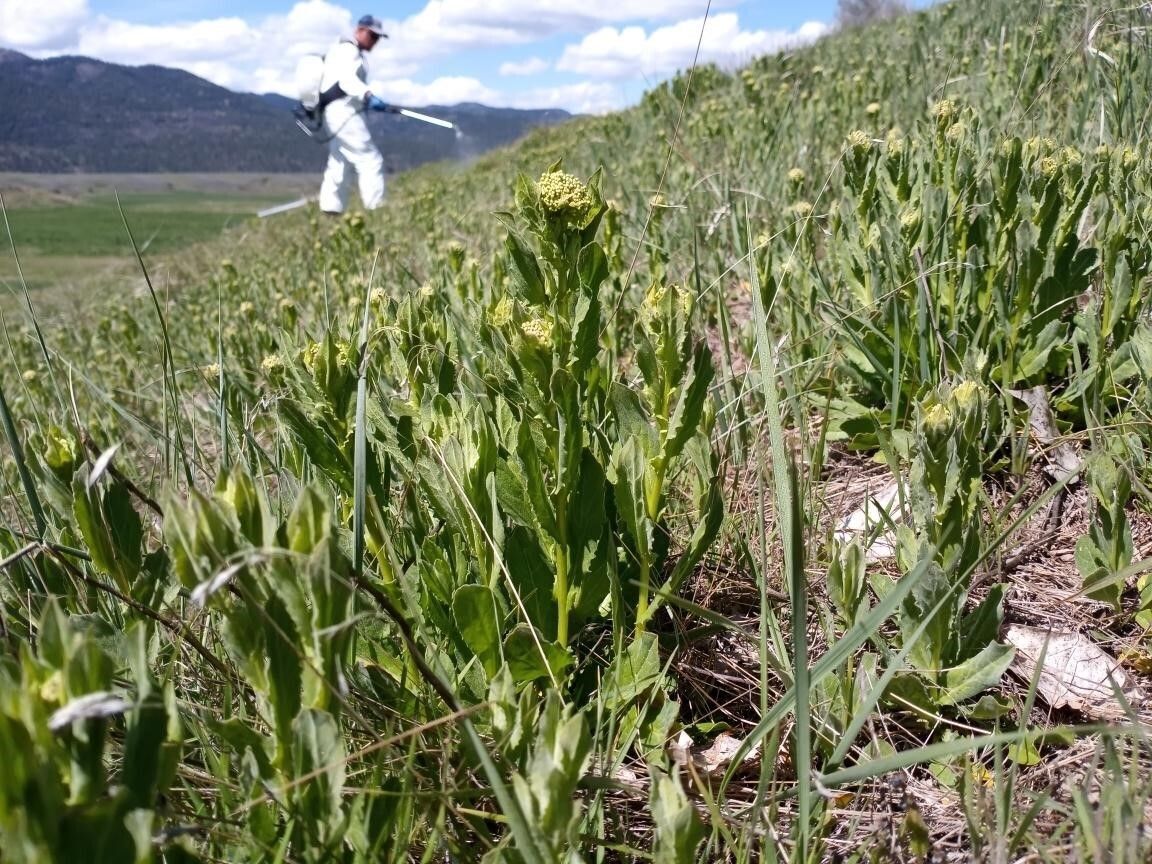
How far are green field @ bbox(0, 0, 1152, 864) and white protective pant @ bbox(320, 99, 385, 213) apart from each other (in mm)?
10996

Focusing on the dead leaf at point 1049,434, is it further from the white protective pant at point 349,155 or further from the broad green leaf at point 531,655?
the white protective pant at point 349,155

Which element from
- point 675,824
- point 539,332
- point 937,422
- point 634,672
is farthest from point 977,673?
point 539,332

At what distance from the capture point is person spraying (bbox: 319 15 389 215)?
12.8 meters

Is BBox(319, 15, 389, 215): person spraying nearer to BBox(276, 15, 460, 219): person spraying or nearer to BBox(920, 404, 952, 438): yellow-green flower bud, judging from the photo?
BBox(276, 15, 460, 219): person spraying

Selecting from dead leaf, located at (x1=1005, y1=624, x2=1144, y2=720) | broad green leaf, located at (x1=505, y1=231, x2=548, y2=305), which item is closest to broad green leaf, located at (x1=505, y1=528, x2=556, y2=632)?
broad green leaf, located at (x1=505, y1=231, x2=548, y2=305)

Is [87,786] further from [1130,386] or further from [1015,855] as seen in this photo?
[1130,386]

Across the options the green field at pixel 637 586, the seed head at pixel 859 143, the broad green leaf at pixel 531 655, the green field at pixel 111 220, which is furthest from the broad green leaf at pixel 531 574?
the seed head at pixel 859 143

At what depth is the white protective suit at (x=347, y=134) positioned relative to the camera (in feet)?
42.0

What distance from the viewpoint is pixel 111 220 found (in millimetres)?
63344

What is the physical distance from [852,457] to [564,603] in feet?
3.76

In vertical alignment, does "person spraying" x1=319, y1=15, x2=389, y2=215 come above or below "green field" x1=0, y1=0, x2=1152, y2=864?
above

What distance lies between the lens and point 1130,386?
6.90 feet

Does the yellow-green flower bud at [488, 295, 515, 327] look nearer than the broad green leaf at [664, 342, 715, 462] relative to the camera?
No

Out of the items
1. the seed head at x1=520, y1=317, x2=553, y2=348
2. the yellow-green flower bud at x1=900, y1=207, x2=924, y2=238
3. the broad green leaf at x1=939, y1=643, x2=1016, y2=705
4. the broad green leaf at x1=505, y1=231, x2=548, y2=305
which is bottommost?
the broad green leaf at x1=939, y1=643, x2=1016, y2=705
